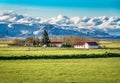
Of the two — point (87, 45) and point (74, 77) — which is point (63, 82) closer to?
point (74, 77)

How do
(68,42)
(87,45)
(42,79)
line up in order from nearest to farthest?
(42,79) < (87,45) < (68,42)

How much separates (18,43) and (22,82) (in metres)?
135

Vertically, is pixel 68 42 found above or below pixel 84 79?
below

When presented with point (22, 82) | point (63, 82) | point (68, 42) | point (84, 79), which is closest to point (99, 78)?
point (84, 79)

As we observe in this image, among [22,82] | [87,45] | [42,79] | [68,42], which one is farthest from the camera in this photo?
[68,42]

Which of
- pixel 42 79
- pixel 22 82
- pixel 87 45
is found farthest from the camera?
pixel 87 45

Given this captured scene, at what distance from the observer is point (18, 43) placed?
538 feet

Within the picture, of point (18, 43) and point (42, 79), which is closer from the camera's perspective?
point (42, 79)

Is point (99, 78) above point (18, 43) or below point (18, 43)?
above

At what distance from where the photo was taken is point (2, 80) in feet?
105

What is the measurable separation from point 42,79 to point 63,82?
2969 millimetres

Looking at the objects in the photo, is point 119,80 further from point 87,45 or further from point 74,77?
point 87,45

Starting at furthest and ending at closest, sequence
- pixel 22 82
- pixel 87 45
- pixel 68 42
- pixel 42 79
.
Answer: pixel 68 42, pixel 87 45, pixel 42 79, pixel 22 82

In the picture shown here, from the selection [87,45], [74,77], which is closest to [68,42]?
[87,45]
